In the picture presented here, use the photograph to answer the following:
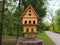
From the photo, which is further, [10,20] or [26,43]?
[10,20]

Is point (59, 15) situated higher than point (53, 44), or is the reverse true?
point (59, 15)

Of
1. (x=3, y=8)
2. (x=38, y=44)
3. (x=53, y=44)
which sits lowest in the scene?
(x=53, y=44)

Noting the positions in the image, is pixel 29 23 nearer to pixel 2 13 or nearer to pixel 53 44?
pixel 2 13

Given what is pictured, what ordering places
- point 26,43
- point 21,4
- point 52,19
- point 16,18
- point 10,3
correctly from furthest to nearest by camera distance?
point 52,19
point 21,4
point 10,3
point 16,18
point 26,43

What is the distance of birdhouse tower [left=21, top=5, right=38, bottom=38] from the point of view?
25.1ft

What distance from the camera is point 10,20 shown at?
1065 cm

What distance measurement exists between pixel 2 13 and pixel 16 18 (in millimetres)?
959

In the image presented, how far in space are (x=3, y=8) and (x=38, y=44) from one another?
4530 millimetres

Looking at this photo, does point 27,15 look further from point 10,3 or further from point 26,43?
point 10,3

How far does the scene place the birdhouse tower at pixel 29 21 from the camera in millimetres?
7648

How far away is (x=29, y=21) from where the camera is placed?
7.77 metres

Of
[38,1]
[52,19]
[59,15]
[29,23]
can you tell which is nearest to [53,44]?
[38,1]

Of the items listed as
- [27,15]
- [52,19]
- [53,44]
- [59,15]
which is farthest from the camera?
[52,19]

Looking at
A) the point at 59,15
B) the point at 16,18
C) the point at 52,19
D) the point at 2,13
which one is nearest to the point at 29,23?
the point at 16,18
